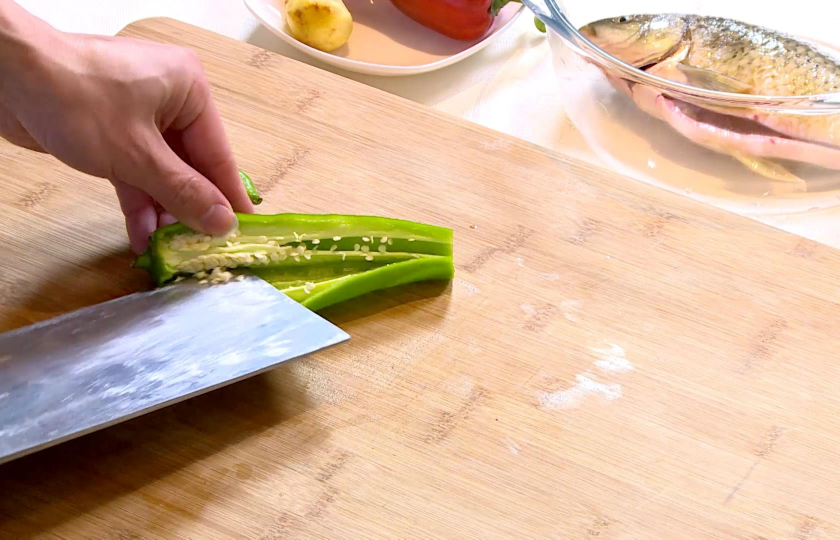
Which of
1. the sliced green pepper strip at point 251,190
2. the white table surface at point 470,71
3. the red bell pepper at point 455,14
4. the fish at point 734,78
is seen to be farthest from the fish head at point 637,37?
the sliced green pepper strip at point 251,190

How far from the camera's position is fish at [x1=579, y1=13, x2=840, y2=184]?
141cm

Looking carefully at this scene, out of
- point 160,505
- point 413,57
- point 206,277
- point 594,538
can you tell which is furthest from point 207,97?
point 594,538

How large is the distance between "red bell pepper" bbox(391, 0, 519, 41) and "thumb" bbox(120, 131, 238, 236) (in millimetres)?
896

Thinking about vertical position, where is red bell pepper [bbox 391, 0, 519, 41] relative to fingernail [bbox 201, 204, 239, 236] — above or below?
above

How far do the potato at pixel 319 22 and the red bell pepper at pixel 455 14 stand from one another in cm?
19

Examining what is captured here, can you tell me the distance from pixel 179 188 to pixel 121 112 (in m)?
0.13

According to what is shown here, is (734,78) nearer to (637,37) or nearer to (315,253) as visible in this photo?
(637,37)

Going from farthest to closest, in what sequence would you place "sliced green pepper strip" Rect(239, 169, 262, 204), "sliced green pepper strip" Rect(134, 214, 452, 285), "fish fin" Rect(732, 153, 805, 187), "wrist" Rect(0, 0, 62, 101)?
"fish fin" Rect(732, 153, 805, 187) → "sliced green pepper strip" Rect(239, 169, 262, 204) → "sliced green pepper strip" Rect(134, 214, 452, 285) → "wrist" Rect(0, 0, 62, 101)

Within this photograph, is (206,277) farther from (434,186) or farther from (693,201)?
(693,201)

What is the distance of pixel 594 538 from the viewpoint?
3.44 feet

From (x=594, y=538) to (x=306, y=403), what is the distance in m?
0.46

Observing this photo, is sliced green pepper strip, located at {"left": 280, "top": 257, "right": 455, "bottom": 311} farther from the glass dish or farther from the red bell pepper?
the red bell pepper

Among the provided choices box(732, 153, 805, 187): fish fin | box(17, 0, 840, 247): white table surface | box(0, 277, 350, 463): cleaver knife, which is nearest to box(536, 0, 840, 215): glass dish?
box(732, 153, 805, 187): fish fin

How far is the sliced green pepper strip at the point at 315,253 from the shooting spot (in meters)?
1.18
